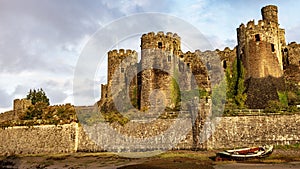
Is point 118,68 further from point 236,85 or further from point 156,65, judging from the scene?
point 236,85

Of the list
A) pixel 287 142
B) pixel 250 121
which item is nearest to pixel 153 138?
pixel 250 121

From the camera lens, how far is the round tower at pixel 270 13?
4156 centimetres

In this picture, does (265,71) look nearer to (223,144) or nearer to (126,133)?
(223,144)

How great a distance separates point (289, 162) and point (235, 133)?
7.20 m

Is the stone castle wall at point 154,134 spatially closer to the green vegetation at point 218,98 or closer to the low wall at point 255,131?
the low wall at point 255,131

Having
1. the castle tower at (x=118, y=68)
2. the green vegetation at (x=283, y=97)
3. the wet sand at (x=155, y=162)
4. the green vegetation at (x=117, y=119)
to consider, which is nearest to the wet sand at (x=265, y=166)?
the wet sand at (x=155, y=162)

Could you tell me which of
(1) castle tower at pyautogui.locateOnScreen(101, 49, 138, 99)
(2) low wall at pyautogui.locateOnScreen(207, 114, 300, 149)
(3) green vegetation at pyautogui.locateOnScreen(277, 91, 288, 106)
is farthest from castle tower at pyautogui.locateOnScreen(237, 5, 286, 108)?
(1) castle tower at pyautogui.locateOnScreen(101, 49, 138, 99)

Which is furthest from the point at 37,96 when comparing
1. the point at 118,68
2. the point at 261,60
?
the point at 261,60

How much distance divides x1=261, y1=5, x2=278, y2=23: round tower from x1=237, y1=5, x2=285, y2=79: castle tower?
735 mm

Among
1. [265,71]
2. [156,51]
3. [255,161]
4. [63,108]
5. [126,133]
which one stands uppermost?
[156,51]

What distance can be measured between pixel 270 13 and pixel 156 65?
15.4 metres

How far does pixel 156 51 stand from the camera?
39938 mm

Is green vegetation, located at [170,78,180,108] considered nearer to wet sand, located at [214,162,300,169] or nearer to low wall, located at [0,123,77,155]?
low wall, located at [0,123,77,155]

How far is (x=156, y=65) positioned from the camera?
1561 inches
